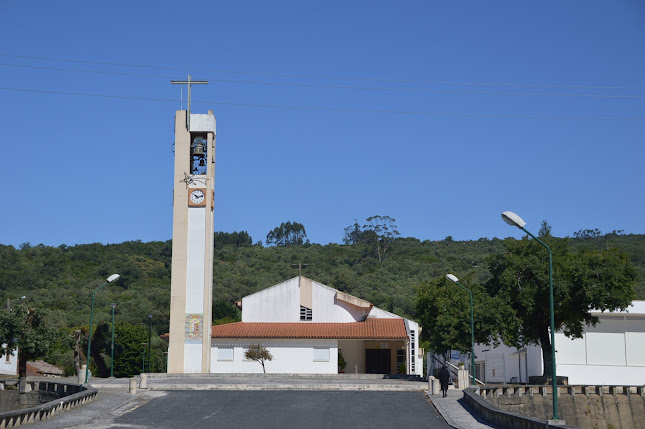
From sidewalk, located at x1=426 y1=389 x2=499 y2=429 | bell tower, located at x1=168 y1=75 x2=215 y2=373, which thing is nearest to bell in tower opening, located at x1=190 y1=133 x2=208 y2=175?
bell tower, located at x1=168 y1=75 x2=215 y2=373

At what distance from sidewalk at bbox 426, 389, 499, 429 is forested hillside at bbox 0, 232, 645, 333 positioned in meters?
45.1

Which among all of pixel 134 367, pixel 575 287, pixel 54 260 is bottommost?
pixel 134 367

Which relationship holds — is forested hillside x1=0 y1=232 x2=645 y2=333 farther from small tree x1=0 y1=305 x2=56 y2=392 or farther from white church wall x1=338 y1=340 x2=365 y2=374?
small tree x1=0 y1=305 x2=56 y2=392

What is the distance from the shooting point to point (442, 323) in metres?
45.5

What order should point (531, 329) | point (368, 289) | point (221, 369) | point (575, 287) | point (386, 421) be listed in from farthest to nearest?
point (368, 289), point (221, 369), point (531, 329), point (575, 287), point (386, 421)

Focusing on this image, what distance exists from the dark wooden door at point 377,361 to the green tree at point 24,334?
2652 centimetres

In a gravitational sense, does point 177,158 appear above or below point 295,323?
above

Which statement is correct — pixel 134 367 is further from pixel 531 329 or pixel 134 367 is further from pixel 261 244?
pixel 261 244

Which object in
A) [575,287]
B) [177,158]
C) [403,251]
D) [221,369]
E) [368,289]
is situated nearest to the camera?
[575,287]

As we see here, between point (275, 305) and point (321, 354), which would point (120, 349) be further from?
point (321, 354)

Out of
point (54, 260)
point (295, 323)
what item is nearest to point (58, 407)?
point (295, 323)

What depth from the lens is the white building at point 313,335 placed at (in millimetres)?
56156

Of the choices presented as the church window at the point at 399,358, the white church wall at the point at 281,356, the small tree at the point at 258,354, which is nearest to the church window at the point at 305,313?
the white church wall at the point at 281,356

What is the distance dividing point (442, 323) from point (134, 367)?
96.2ft
